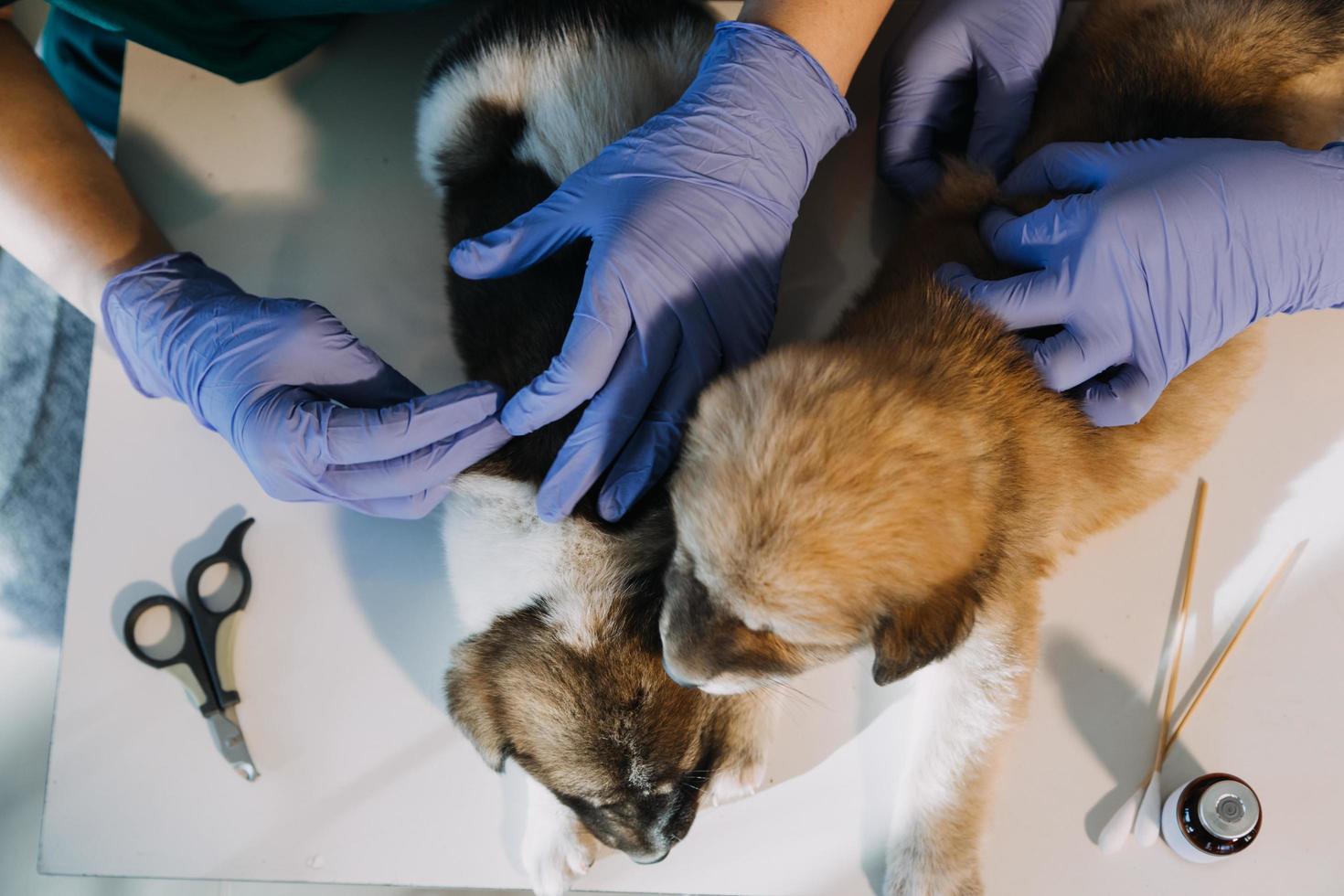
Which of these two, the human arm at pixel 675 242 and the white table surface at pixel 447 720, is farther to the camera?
the white table surface at pixel 447 720

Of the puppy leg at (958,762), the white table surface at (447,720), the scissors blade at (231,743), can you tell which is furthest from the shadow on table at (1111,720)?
the scissors blade at (231,743)

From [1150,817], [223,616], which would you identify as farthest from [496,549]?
[1150,817]

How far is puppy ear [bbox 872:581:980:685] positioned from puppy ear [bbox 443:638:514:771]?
56 cm

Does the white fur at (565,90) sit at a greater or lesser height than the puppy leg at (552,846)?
greater

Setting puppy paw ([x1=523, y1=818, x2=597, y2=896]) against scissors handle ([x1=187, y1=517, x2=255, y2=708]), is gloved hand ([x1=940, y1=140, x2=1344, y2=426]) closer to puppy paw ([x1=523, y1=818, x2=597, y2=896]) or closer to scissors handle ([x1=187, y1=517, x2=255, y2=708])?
puppy paw ([x1=523, y1=818, x2=597, y2=896])

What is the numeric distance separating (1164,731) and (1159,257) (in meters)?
0.70

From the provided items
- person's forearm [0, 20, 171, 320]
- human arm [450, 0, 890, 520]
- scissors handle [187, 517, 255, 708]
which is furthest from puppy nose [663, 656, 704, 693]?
person's forearm [0, 20, 171, 320]

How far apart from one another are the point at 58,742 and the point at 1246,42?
2074 mm

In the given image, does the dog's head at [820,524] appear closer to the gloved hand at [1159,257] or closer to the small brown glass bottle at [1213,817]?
the gloved hand at [1159,257]

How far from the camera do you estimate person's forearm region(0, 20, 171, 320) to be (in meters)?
1.32

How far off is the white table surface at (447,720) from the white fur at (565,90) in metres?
0.30

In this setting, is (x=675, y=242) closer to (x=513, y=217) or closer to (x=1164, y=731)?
(x=513, y=217)

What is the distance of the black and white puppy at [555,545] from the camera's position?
3.56 feet

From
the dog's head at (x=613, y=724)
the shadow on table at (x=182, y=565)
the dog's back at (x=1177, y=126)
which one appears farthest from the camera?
the shadow on table at (x=182, y=565)
